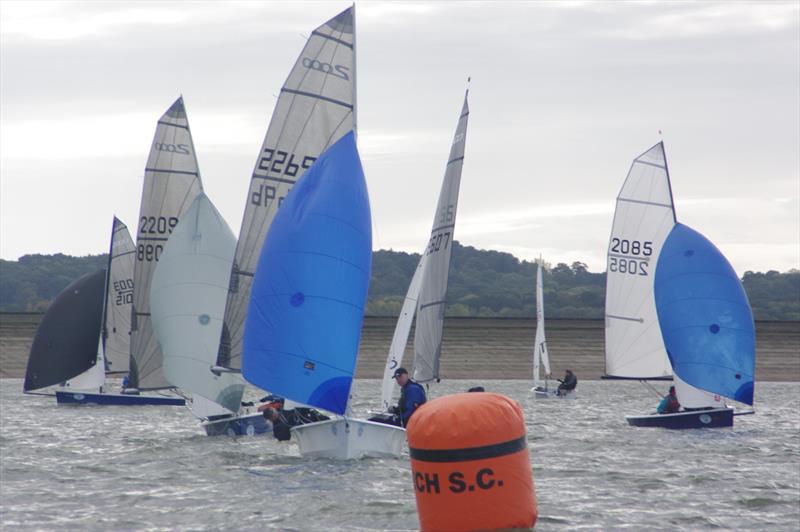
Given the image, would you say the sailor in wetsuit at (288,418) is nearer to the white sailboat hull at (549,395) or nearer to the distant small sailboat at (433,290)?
the distant small sailboat at (433,290)

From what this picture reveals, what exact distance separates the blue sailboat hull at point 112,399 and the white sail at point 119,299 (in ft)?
8.90

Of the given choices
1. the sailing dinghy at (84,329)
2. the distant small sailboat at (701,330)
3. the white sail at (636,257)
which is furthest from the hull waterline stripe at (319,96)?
the sailing dinghy at (84,329)

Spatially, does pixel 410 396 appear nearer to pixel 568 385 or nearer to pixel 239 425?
pixel 239 425

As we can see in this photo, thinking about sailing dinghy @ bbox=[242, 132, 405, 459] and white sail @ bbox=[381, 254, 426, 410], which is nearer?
sailing dinghy @ bbox=[242, 132, 405, 459]

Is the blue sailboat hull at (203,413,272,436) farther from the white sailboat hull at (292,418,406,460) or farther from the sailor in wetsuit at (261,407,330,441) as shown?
the white sailboat hull at (292,418,406,460)

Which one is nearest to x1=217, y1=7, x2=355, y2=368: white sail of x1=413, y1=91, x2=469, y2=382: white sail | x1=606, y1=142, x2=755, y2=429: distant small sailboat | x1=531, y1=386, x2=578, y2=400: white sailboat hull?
x1=413, y1=91, x2=469, y2=382: white sail

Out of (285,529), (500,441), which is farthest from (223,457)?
(500,441)

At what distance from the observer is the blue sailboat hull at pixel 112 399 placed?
114 feet

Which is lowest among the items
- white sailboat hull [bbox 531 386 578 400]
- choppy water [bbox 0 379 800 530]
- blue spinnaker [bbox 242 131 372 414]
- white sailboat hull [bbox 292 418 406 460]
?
choppy water [bbox 0 379 800 530]

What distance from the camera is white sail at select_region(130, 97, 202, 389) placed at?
1221 inches

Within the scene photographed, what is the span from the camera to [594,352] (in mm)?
61562

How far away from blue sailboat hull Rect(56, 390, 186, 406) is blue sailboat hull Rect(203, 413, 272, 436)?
Answer: 10453 mm

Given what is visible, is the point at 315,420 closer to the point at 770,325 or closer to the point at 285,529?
the point at 285,529

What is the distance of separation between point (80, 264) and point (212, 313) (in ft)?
317
